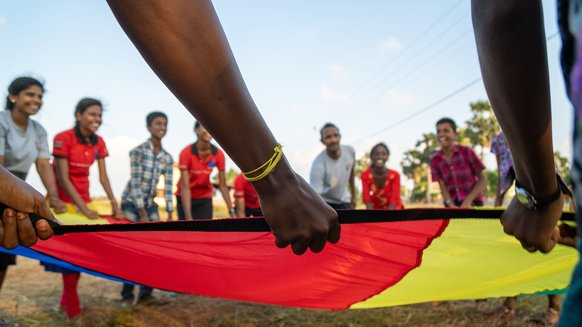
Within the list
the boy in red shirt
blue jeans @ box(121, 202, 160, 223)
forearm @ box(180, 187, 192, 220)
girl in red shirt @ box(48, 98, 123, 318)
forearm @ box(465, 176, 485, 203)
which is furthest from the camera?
the boy in red shirt

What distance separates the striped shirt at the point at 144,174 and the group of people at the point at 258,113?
3.21 meters

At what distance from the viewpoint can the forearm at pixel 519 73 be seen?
0.76 meters

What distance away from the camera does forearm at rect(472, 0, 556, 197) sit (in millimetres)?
761

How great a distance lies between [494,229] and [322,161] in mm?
3724

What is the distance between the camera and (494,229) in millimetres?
1462

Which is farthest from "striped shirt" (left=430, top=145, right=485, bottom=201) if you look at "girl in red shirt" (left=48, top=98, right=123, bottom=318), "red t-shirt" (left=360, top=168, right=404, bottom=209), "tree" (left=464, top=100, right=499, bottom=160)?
"tree" (left=464, top=100, right=499, bottom=160)

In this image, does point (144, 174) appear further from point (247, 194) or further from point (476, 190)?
point (476, 190)

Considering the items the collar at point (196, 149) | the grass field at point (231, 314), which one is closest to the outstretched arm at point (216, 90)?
the grass field at point (231, 314)

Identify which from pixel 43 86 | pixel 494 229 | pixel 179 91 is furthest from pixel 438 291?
pixel 43 86

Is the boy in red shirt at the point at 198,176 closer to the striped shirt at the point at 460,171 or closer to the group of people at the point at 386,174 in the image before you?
the group of people at the point at 386,174

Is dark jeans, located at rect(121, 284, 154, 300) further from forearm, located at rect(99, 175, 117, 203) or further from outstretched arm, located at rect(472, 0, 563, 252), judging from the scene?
outstretched arm, located at rect(472, 0, 563, 252)

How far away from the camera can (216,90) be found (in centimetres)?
68

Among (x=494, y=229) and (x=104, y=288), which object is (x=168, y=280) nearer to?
(x=494, y=229)

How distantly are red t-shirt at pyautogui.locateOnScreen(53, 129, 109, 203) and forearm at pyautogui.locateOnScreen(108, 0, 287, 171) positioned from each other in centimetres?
328
